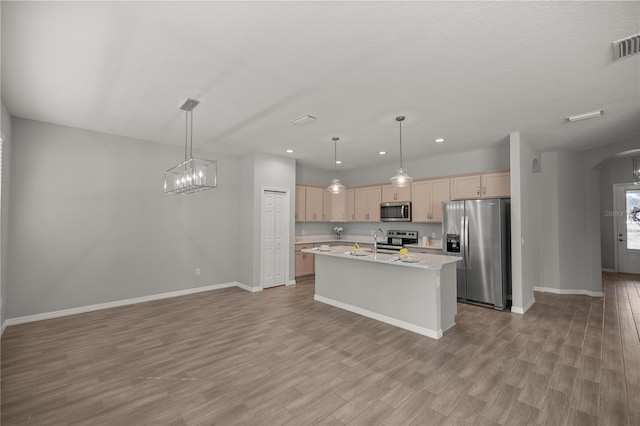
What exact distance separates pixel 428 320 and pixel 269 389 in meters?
2.16

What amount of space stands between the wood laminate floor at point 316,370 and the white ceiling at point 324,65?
9.45 ft

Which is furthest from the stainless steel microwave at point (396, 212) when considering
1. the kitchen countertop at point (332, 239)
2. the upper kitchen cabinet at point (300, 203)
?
the upper kitchen cabinet at point (300, 203)

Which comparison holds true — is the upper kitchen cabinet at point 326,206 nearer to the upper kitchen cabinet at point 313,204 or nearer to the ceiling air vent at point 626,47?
the upper kitchen cabinet at point 313,204

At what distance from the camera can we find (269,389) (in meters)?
2.44

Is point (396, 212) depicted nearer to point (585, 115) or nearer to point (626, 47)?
point (585, 115)

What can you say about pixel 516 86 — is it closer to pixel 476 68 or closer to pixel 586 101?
pixel 476 68

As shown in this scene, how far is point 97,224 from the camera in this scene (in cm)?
459

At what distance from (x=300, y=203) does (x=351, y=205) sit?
61.1 inches

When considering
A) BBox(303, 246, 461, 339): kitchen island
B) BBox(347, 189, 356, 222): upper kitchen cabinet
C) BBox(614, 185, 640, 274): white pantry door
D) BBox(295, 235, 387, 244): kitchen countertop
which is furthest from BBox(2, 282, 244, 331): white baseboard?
BBox(614, 185, 640, 274): white pantry door

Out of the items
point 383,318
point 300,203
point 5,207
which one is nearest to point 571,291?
point 383,318

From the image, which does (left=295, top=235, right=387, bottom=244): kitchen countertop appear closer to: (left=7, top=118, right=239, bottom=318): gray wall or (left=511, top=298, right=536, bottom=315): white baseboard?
(left=7, top=118, right=239, bottom=318): gray wall

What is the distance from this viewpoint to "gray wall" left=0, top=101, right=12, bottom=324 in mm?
3551

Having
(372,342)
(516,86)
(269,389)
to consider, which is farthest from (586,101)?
(269,389)

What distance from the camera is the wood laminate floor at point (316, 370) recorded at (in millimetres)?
2135
